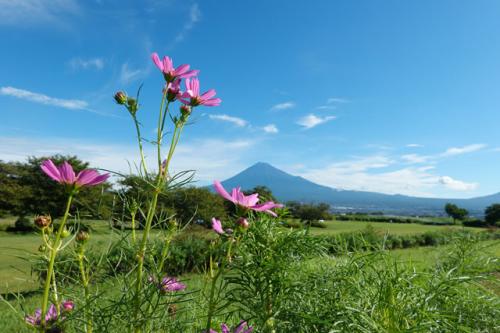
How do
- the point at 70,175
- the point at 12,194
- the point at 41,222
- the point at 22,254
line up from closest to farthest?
1. the point at 70,175
2. the point at 41,222
3. the point at 22,254
4. the point at 12,194

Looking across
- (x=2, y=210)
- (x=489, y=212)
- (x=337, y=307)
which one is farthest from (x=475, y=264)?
(x=489, y=212)

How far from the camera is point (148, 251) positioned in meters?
0.98

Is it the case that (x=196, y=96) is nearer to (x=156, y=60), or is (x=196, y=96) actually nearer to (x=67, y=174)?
(x=156, y=60)

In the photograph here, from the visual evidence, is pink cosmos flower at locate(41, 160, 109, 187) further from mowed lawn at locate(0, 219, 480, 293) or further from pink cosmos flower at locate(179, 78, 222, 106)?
pink cosmos flower at locate(179, 78, 222, 106)

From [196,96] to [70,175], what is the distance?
1.22ft

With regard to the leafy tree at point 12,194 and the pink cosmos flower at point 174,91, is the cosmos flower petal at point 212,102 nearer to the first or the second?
the pink cosmos flower at point 174,91

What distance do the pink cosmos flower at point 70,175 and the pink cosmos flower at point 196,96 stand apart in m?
0.31

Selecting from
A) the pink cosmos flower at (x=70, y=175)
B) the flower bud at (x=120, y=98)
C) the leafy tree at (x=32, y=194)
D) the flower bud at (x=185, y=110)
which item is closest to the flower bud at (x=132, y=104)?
the flower bud at (x=120, y=98)

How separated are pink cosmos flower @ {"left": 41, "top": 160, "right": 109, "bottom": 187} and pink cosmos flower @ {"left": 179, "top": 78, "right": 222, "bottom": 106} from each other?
12.3 inches

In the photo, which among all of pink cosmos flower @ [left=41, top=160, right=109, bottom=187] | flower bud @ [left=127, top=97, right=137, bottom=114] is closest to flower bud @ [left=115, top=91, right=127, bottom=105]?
flower bud @ [left=127, top=97, right=137, bottom=114]

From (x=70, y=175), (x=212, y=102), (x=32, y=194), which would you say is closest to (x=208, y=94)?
(x=212, y=102)

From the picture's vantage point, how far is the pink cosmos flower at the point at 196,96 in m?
0.94

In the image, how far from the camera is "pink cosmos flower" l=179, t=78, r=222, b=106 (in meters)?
0.94

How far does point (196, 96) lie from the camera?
3.12 ft
